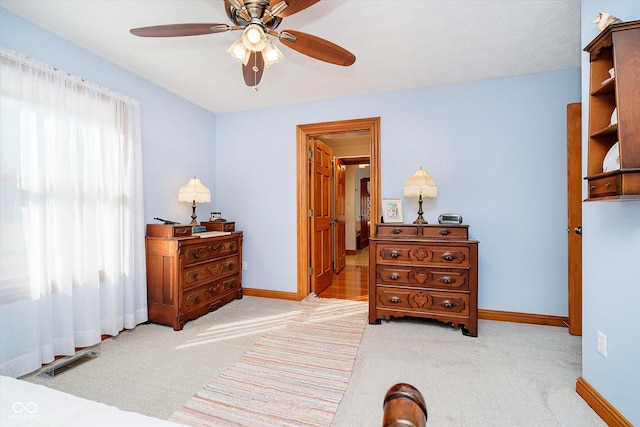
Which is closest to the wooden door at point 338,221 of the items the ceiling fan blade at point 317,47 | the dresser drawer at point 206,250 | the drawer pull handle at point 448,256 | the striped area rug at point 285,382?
the dresser drawer at point 206,250

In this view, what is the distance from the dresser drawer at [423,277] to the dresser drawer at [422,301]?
2.5 inches

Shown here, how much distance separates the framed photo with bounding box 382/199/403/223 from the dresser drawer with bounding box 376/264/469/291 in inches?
23.2

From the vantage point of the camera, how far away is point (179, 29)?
60.2 inches

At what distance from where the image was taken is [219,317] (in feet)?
10.0

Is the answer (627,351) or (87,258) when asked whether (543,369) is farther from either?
(87,258)

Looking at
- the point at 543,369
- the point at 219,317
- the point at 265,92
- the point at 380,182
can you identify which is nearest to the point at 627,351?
the point at 543,369

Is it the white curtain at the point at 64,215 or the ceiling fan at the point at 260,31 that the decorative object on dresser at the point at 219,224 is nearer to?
A: the white curtain at the point at 64,215

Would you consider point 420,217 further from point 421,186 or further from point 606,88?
point 606,88

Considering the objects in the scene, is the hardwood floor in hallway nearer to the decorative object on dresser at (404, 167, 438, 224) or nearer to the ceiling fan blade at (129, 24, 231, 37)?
the decorative object on dresser at (404, 167, 438, 224)

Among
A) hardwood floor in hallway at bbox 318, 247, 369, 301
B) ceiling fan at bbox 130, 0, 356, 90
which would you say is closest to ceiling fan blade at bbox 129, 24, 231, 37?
ceiling fan at bbox 130, 0, 356, 90

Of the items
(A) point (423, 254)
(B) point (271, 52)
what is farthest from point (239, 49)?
(A) point (423, 254)

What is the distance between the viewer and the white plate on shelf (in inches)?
52.6

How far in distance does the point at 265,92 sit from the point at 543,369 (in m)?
3.55

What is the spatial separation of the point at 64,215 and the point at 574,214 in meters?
4.34
